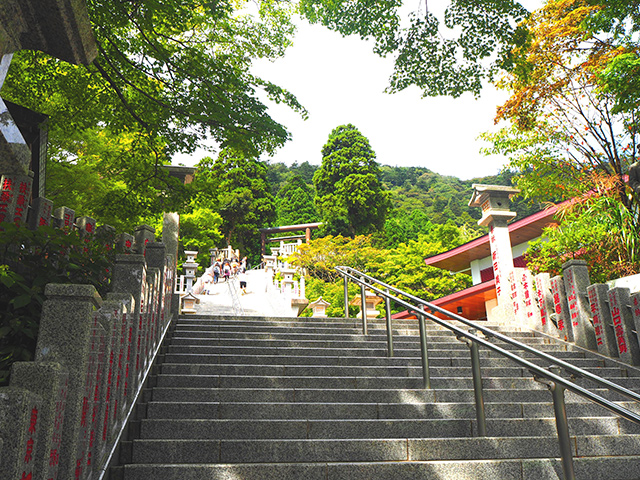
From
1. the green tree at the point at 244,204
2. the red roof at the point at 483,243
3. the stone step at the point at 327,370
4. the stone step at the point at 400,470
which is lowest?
the stone step at the point at 400,470

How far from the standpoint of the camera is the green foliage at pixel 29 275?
3.21m

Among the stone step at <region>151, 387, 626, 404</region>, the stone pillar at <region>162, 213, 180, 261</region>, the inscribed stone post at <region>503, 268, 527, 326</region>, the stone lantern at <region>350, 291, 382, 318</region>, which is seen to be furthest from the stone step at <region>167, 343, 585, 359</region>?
the stone lantern at <region>350, 291, 382, 318</region>

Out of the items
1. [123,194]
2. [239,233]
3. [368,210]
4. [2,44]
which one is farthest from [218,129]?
[239,233]

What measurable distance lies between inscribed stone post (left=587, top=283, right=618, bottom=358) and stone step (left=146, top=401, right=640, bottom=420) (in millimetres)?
2878

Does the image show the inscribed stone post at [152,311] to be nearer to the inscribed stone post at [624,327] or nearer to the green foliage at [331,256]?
→ the inscribed stone post at [624,327]

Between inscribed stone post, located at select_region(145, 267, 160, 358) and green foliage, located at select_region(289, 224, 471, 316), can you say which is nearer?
inscribed stone post, located at select_region(145, 267, 160, 358)

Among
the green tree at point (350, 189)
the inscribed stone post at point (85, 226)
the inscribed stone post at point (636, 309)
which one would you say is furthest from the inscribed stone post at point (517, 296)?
the green tree at point (350, 189)

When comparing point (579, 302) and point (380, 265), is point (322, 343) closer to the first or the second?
point (579, 302)

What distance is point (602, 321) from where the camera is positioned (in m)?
6.79

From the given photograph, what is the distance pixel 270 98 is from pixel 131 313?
18.6ft

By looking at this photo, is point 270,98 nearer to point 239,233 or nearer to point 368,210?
point 368,210

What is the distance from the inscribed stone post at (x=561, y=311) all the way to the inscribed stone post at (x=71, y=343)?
7358mm

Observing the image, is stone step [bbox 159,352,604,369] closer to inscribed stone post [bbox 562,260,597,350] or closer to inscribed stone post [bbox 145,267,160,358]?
inscribed stone post [bbox 145,267,160,358]

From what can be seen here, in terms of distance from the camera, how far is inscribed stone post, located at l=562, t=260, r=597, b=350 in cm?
713
